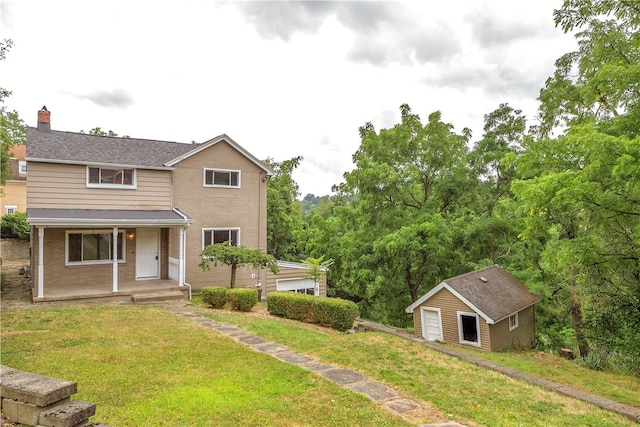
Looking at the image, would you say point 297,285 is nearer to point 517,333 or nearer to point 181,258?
point 181,258

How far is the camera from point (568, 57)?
15.7 meters

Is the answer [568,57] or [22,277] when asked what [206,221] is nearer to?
[22,277]

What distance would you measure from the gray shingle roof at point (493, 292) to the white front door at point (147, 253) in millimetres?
13197

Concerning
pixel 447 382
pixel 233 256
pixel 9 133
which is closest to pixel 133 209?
pixel 233 256

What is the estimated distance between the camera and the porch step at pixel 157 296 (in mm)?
13797

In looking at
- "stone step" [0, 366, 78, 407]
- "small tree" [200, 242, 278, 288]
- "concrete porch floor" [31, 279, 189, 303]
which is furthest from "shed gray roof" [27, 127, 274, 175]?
"stone step" [0, 366, 78, 407]

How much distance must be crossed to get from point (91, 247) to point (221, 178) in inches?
243

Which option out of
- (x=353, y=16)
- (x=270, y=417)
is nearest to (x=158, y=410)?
(x=270, y=417)

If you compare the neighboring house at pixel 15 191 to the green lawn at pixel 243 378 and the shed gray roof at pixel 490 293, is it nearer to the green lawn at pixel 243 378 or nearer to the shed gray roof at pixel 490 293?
the green lawn at pixel 243 378

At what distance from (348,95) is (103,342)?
59.8 ft

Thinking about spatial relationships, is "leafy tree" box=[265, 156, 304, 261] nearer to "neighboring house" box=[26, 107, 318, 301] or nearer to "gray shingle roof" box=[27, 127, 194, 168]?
"neighboring house" box=[26, 107, 318, 301]

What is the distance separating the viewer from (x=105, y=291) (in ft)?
46.3

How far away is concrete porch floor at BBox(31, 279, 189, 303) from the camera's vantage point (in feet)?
43.6

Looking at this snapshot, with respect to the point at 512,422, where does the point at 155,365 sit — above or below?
above
